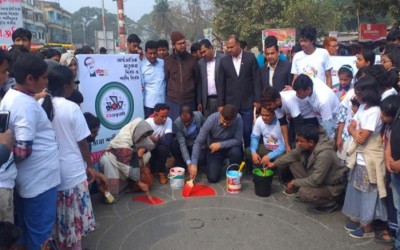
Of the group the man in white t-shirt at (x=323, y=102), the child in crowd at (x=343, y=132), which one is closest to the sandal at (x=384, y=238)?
the child in crowd at (x=343, y=132)

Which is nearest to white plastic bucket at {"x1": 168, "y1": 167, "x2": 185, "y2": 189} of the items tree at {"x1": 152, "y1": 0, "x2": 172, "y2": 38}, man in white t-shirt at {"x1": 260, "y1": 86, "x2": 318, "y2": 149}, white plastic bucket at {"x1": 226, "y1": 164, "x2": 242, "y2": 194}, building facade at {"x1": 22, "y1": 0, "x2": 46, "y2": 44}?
white plastic bucket at {"x1": 226, "y1": 164, "x2": 242, "y2": 194}

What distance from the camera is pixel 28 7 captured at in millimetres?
52000

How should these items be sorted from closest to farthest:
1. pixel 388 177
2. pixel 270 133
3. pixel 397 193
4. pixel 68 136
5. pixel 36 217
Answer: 1. pixel 36 217
2. pixel 68 136
3. pixel 397 193
4. pixel 388 177
5. pixel 270 133

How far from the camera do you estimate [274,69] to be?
4.96 m

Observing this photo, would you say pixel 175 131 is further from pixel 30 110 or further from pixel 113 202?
pixel 30 110

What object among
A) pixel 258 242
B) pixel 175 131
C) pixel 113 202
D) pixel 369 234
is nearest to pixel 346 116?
pixel 369 234

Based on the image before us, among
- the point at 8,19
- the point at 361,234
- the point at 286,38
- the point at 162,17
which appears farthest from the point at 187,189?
the point at 162,17

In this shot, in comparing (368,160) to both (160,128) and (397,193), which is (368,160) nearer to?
(397,193)

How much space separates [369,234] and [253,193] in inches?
58.0

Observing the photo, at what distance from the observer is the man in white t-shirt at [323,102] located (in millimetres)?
4121

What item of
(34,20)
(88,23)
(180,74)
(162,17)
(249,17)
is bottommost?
(180,74)

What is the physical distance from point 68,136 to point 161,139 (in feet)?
7.78

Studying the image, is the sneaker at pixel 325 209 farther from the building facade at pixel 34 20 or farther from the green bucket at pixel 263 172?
the building facade at pixel 34 20

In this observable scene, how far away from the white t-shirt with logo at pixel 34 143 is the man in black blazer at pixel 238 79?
3.07 m
